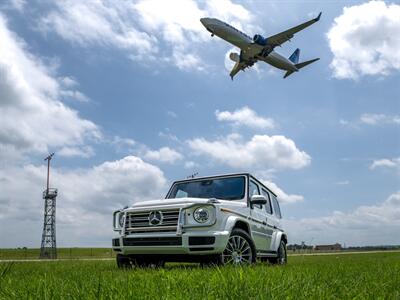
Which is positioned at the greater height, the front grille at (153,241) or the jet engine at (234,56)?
the jet engine at (234,56)

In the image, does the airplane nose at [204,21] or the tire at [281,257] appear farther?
the airplane nose at [204,21]

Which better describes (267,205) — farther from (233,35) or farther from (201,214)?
(233,35)

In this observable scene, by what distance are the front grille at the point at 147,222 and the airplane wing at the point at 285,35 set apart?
39376 mm

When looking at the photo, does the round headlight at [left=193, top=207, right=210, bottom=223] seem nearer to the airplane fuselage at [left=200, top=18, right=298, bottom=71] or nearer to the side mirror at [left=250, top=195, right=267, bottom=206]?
the side mirror at [left=250, top=195, right=267, bottom=206]

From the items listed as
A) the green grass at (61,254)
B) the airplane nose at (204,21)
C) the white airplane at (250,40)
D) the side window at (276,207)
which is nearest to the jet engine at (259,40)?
the white airplane at (250,40)

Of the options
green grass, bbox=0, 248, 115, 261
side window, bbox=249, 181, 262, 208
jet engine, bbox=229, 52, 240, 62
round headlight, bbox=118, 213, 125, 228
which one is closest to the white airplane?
jet engine, bbox=229, 52, 240, 62

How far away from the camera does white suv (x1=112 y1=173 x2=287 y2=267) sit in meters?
7.07

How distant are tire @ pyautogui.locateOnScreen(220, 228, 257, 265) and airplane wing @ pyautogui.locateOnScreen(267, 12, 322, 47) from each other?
1544 inches

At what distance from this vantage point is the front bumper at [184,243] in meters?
6.98

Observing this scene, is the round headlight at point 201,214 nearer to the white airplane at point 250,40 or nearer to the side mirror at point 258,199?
the side mirror at point 258,199

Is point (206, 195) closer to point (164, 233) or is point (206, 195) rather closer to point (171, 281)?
point (164, 233)

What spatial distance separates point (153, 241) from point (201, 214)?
0.92m

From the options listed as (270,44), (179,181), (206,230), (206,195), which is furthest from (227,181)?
(270,44)

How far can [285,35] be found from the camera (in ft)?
147
